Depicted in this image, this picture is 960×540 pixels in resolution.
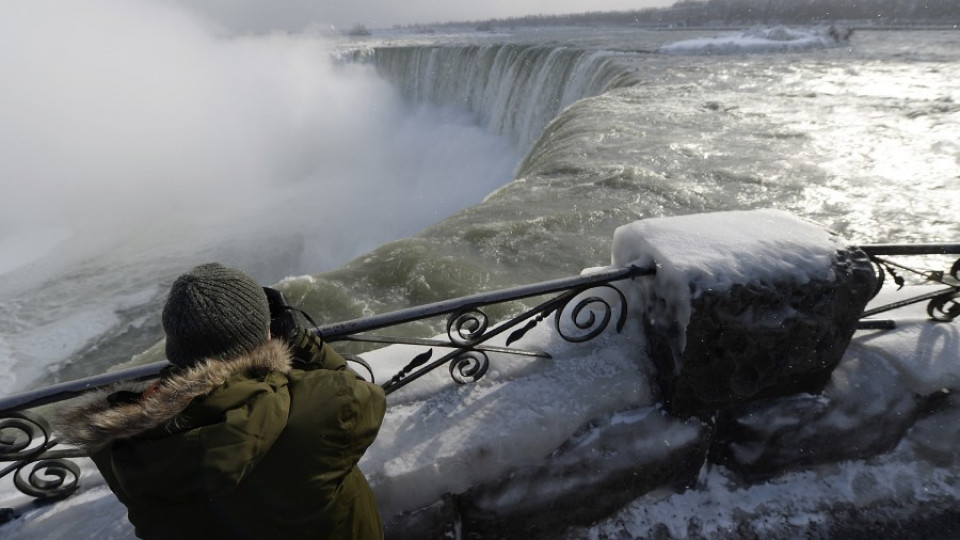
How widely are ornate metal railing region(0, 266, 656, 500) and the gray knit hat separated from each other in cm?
47

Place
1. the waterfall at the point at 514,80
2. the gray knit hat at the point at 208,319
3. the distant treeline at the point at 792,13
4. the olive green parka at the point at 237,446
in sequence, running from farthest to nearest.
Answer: the distant treeline at the point at 792,13 < the waterfall at the point at 514,80 < the gray knit hat at the point at 208,319 < the olive green parka at the point at 237,446

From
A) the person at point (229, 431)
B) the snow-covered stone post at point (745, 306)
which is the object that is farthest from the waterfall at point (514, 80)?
the person at point (229, 431)

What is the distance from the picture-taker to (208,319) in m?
1.27

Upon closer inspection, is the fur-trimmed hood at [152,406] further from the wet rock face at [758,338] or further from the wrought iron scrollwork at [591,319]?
the wet rock face at [758,338]

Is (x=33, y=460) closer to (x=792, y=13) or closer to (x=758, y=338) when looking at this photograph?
(x=758, y=338)

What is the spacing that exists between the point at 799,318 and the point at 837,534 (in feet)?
3.25

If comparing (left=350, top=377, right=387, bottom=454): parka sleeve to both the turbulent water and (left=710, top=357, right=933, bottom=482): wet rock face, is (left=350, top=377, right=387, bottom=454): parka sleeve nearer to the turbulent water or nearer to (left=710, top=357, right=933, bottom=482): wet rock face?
(left=710, top=357, right=933, bottom=482): wet rock face

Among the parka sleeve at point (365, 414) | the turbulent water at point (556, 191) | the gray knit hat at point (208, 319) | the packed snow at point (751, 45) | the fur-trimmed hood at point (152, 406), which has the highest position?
the packed snow at point (751, 45)

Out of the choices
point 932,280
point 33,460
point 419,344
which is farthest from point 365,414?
point 932,280

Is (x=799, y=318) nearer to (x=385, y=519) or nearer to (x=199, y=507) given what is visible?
(x=385, y=519)

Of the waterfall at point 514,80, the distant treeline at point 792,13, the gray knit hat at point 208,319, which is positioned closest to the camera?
the gray knit hat at point 208,319

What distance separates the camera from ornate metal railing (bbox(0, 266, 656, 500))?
69.1 inches

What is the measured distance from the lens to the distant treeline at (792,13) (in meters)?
41.4

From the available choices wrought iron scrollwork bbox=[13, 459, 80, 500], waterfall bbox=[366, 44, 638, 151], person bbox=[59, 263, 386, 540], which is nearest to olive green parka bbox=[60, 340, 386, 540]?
person bbox=[59, 263, 386, 540]
